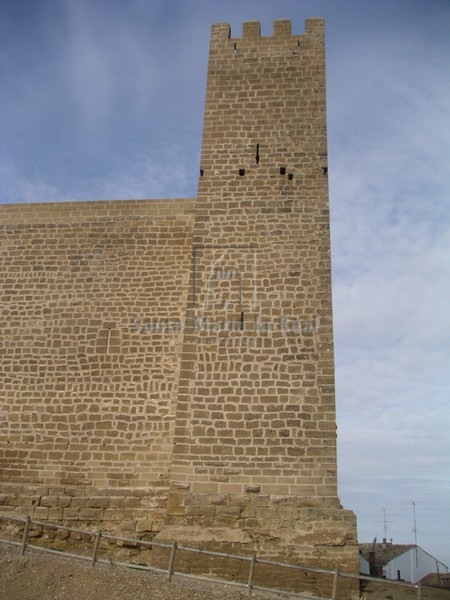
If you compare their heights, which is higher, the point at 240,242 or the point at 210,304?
→ the point at 240,242

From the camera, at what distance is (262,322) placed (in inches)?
372

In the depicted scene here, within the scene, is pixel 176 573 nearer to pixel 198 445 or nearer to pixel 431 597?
pixel 198 445

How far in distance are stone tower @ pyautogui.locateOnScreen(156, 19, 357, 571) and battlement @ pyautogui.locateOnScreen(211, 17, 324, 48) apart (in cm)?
3

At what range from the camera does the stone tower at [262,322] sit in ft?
26.9

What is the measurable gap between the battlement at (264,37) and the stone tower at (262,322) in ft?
0.08

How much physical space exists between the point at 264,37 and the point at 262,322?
20.3ft

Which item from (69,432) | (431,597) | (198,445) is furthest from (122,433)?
(431,597)

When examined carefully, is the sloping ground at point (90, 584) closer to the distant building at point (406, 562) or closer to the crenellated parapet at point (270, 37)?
the crenellated parapet at point (270, 37)

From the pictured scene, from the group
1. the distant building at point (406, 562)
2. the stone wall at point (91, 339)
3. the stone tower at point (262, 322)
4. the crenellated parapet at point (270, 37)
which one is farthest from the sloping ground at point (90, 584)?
the distant building at point (406, 562)

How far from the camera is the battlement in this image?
11.6 meters

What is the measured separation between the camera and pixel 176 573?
7477 mm

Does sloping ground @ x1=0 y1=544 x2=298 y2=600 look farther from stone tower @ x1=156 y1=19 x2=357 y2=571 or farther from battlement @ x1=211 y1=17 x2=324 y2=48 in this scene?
battlement @ x1=211 y1=17 x2=324 y2=48

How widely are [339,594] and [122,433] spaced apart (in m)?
4.37

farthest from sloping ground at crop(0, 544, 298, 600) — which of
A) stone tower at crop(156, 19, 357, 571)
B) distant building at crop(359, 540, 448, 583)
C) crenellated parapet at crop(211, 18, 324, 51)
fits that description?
distant building at crop(359, 540, 448, 583)
